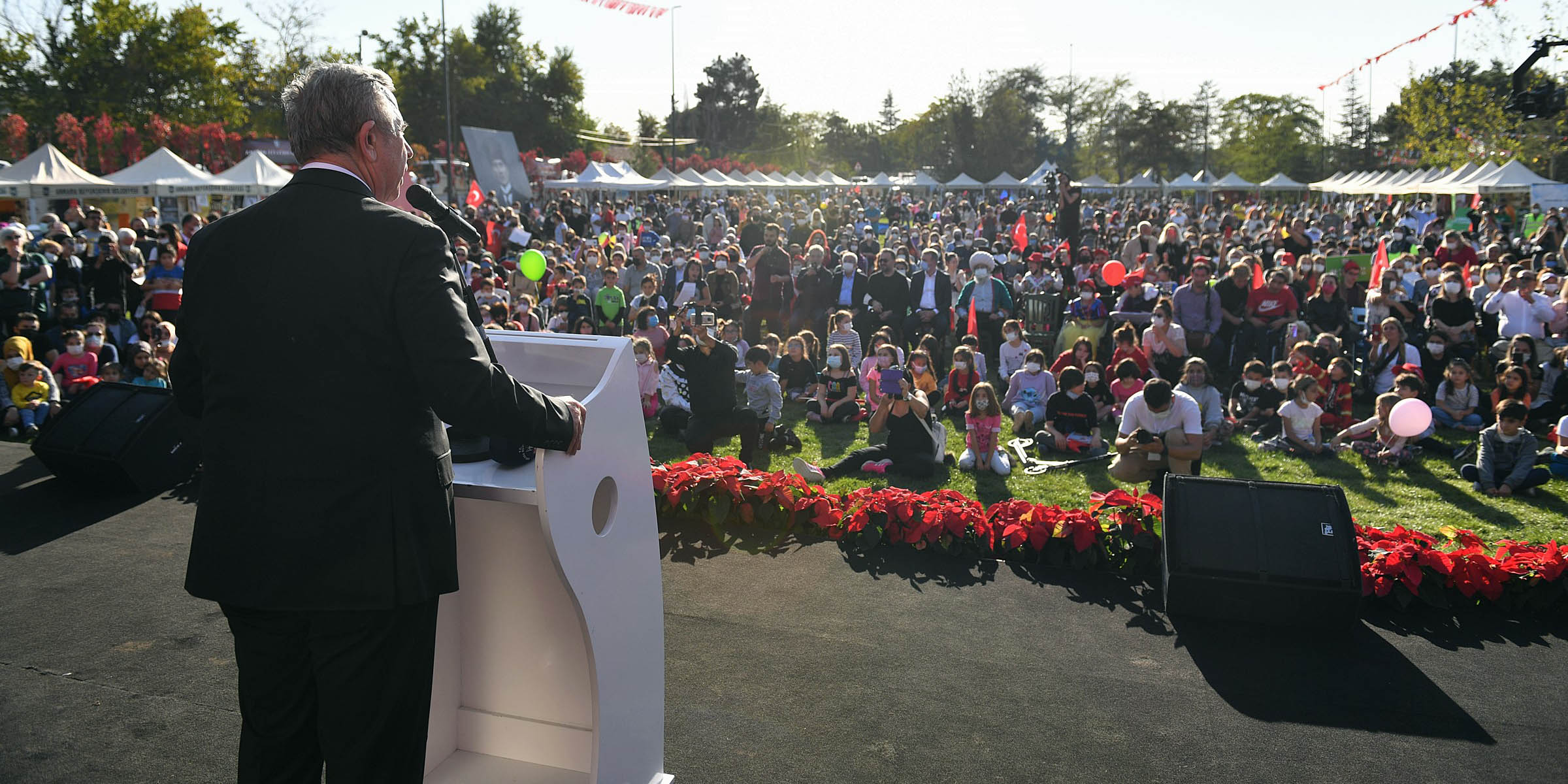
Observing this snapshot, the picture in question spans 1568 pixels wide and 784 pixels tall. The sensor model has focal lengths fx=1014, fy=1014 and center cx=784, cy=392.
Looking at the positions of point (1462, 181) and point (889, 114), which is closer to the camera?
point (1462, 181)

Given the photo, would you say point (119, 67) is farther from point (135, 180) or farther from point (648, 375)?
point (648, 375)

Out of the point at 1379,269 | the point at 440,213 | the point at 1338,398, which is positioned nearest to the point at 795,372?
the point at 1338,398

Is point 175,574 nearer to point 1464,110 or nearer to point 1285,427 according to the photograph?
point 1285,427

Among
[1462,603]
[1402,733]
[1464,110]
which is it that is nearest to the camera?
[1402,733]

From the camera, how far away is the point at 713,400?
29.4 ft

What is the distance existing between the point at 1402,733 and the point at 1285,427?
18.1 ft

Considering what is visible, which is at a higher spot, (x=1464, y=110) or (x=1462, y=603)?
(x=1464, y=110)

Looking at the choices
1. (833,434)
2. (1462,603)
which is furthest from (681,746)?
(833,434)

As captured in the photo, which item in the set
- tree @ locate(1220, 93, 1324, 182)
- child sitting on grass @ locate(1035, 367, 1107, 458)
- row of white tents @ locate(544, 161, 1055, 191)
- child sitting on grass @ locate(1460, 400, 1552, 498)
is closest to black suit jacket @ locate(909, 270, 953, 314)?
child sitting on grass @ locate(1035, 367, 1107, 458)

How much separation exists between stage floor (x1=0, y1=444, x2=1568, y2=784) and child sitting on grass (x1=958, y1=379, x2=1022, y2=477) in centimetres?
278

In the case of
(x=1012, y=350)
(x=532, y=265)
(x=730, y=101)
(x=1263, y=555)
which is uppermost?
(x=730, y=101)

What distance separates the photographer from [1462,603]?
16.8 feet

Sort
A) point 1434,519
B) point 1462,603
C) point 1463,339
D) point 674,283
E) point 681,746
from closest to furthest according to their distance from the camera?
point 681,746, point 1462,603, point 1434,519, point 1463,339, point 674,283

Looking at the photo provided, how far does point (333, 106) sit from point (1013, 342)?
956 centimetres
